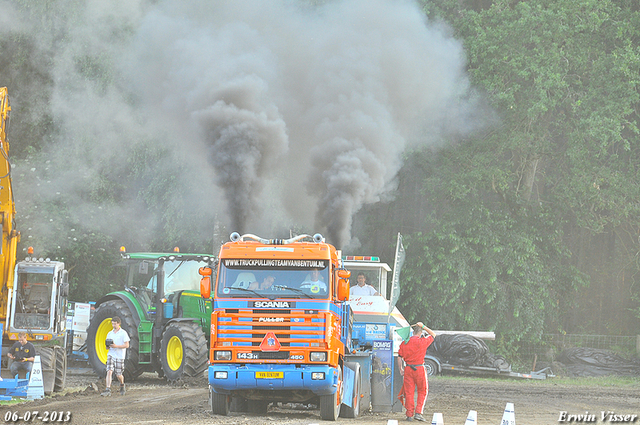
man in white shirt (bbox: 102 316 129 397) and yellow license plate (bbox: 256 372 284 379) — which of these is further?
man in white shirt (bbox: 102 316 129 397)

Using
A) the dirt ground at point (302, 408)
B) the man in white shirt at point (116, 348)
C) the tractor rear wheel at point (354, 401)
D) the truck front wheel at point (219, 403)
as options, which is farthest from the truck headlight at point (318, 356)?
the man in white shirt at point (116, 348)

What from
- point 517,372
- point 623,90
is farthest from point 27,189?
point 623,90

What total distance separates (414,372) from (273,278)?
2990mm

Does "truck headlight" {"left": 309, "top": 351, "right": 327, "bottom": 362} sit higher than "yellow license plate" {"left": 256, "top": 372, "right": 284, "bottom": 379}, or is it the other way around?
"truck headlight" {"left": 309, "top": 351, "right": 327, "bottom": 362}

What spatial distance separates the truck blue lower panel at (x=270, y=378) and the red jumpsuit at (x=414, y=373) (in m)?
2.03

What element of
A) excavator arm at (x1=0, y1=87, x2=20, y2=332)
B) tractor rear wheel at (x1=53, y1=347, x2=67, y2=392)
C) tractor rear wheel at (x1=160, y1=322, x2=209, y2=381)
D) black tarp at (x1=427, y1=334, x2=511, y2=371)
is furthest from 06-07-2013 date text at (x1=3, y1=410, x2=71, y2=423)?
black tarp at (x1=427, y1=334, x2=511, y2=371)

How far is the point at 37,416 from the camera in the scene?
10.8 meters

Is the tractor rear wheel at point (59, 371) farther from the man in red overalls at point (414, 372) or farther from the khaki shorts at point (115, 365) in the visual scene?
the man in red overalls at point (414, 372)

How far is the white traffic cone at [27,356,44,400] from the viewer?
13.4 metres

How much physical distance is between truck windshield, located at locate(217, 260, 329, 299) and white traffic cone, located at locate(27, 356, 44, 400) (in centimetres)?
436

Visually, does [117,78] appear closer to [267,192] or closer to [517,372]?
[267,192]

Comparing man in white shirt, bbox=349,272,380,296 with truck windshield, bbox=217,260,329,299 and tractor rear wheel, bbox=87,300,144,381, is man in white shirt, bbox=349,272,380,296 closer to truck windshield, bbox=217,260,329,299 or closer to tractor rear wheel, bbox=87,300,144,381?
truck windshield, bbox=217,260,329,299

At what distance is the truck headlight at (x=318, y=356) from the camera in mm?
10914

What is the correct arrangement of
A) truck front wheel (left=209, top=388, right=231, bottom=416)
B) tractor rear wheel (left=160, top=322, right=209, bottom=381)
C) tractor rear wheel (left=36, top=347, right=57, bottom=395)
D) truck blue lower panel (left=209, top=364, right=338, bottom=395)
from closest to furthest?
1. truck blue lower panel (left=209, top=364, right=338, bottom=395)
2. truck front wheel (left=209, top=388, right=231, bottom=416)
3. tractor rear wheel (left=36, top=347, right=57, bottom=395)
4. tractor rear wheel (left=160, top=322, right=209, bottom=381)
